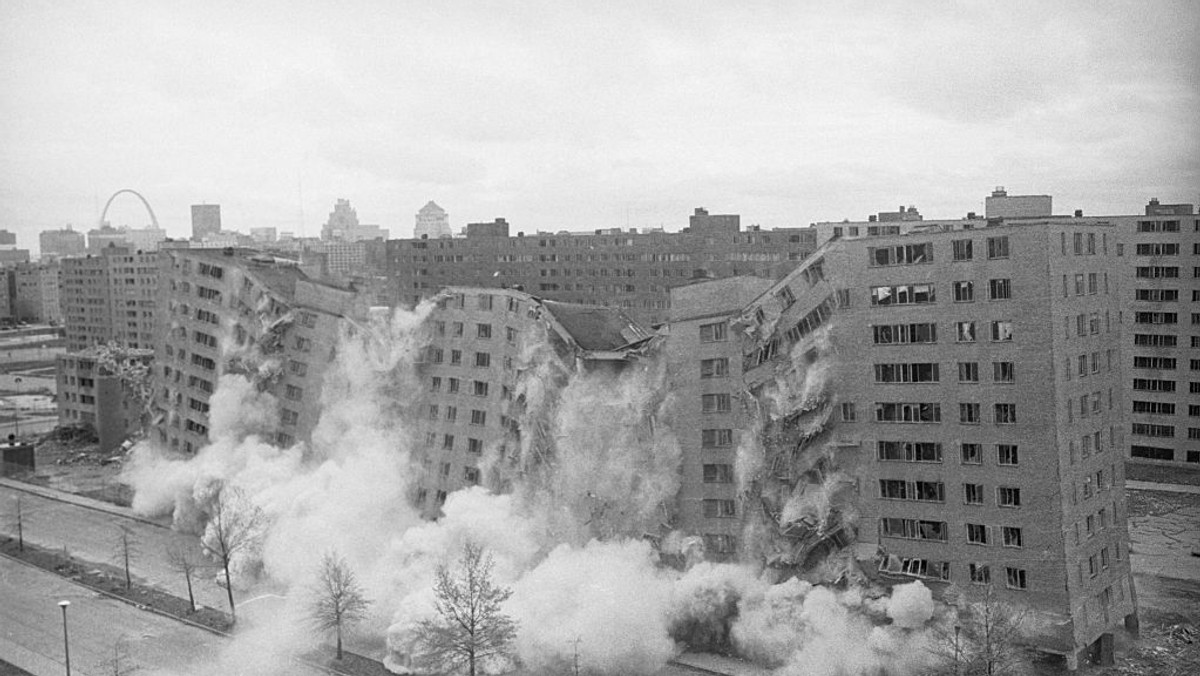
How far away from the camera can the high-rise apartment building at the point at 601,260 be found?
75688mm

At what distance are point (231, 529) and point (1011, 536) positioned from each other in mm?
32886

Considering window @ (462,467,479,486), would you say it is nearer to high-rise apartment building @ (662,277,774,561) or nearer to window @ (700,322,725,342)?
high-rise apartment building @ (662,277,774,561)

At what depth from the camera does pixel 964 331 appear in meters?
36.2

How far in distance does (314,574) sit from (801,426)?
21.0m

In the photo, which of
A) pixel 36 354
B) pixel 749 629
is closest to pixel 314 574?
pixel 749 629

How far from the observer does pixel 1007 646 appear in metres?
33.8

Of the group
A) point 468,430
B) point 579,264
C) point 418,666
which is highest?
point 579,264

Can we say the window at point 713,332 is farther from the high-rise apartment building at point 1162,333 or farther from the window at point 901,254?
the high-rise apartment building at point 1162,333

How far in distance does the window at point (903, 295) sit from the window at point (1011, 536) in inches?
312

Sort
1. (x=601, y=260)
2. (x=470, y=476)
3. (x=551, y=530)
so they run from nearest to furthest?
(x=551, y=530)
(x=470, y=476)
(x=601, y=260)

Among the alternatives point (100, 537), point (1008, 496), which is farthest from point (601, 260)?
point (1008, 496)

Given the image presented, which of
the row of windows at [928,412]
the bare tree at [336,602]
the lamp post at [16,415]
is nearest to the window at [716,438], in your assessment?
the row of windows at [928,412]

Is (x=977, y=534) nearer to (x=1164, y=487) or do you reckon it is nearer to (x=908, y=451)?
(x=908, y=451)

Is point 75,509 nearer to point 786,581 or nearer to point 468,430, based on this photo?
point 468,430
